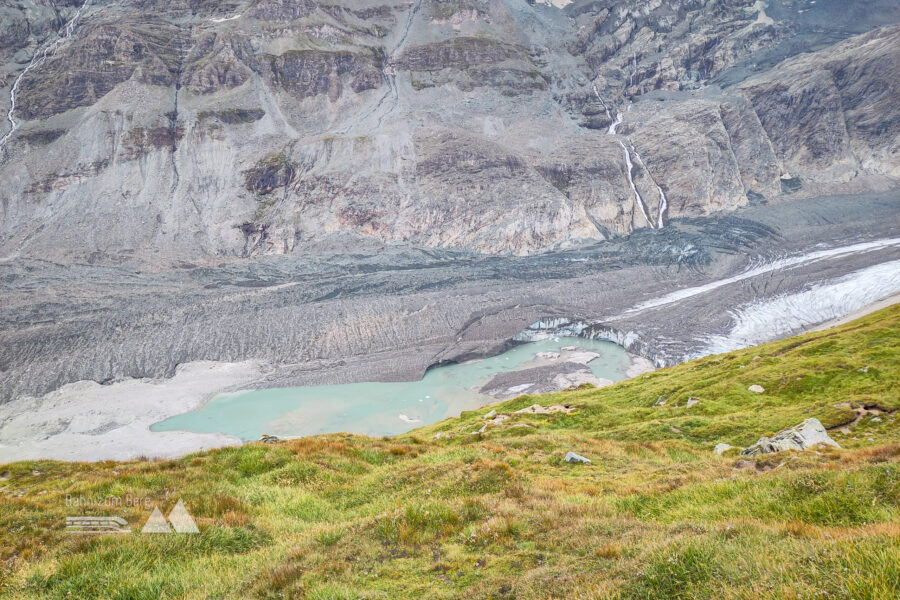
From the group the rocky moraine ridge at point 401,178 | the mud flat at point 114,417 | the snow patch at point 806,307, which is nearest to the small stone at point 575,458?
the mud flat at point 114,417

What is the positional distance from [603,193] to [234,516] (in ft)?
418

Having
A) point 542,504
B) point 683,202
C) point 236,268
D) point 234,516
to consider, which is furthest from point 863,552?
point 683,202

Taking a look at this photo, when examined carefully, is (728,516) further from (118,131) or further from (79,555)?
(118,131)

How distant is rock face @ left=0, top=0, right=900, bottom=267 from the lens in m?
110

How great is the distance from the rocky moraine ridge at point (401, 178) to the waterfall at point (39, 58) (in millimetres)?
855

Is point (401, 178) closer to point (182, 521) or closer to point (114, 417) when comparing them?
point (114, 417)

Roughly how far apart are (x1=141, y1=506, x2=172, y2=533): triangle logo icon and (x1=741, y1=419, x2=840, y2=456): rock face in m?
14.0

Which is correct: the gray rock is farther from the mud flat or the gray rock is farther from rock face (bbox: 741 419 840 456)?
the mud flat

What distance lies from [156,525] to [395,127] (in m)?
136

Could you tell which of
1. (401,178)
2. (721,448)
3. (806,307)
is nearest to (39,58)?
(401,178)

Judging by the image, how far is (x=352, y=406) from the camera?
55.9m

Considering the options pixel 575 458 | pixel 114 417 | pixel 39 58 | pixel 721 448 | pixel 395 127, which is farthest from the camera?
pixel 39 58

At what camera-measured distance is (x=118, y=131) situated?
12188 cm

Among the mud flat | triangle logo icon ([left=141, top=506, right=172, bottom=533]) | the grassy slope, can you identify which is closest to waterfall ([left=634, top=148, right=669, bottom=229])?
the mud flat
